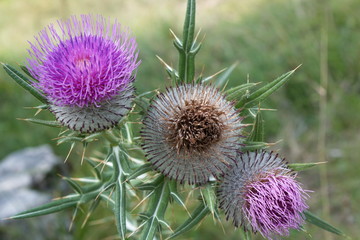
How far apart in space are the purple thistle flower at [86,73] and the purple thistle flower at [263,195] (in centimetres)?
84

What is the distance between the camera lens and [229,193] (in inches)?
101

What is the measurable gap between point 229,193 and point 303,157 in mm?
3938

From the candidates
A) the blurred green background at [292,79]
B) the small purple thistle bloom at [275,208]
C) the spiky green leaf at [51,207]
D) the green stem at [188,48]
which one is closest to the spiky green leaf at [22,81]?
the spiky green leaf at [51,207]

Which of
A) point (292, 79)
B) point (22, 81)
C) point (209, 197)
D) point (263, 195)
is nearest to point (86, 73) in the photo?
point (22, 81)

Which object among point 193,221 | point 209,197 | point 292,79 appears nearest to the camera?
point 209,197

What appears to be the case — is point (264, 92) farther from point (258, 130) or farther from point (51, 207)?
point (51, 207)

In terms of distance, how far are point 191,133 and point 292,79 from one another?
5.15m

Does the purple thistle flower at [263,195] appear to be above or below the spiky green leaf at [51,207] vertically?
above

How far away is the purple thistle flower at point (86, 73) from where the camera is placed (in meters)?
2.42

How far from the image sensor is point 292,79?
7.13 m

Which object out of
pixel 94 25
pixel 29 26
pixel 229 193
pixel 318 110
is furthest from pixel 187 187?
pixel 29 26

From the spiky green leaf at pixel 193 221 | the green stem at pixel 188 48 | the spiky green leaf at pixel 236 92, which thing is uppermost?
the green stem at pixel 188 48

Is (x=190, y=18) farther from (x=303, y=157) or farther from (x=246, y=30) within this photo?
(x=246, y=30)

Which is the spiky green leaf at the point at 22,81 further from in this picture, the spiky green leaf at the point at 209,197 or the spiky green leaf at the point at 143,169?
the spiky green leaf at the point at 209,197
